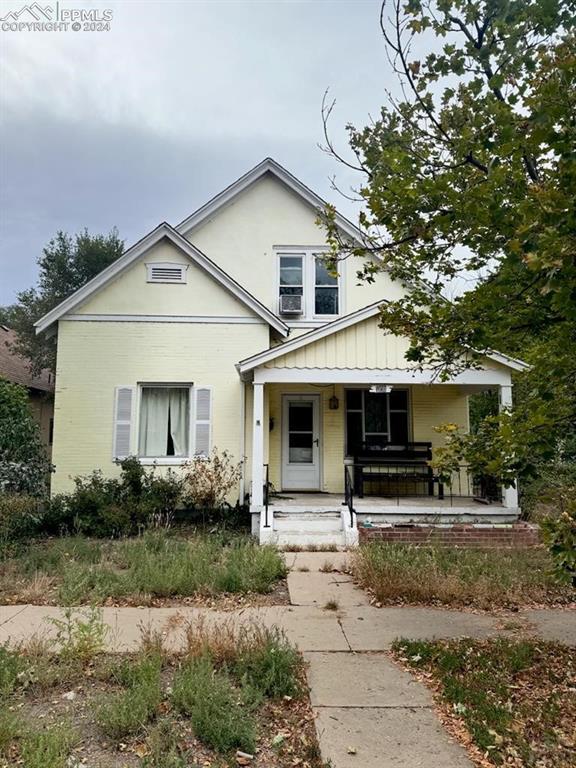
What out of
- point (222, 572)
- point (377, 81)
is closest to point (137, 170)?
point (377, 81)

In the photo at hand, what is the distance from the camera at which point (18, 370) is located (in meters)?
20.9

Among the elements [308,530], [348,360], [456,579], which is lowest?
[456,579]

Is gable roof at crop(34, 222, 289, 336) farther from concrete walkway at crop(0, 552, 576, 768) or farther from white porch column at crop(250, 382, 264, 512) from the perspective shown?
concrete walkway at crop(0, 552, 576, 768)

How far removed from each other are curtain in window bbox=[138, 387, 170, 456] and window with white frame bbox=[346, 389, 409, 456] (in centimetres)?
455

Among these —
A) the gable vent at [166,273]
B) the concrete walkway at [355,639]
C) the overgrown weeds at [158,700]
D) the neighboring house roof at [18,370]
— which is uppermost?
the gable vent at [166,273]

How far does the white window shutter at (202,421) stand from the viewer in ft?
38.4

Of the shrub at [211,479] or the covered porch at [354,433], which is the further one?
the shrub at [211,479]

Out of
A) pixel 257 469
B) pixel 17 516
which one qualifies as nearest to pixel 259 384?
pixel 257 469

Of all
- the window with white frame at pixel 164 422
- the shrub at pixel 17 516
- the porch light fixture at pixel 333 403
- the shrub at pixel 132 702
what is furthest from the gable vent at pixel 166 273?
the shrub at pixel 132 702

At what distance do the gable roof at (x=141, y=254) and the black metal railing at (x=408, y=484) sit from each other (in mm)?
4259

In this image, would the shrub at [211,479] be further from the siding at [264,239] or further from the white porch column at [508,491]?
the white porch column at [508,491]

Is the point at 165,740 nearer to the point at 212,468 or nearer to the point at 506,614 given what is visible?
the point at 506,614

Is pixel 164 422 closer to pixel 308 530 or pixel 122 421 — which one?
pixel 122 421

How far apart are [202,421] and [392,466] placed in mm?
4567
